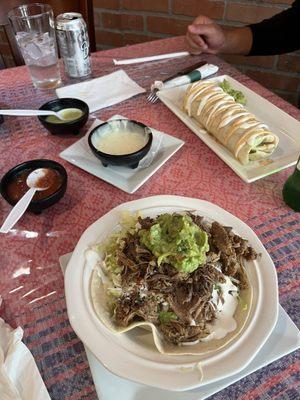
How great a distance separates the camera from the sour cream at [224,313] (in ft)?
1.93

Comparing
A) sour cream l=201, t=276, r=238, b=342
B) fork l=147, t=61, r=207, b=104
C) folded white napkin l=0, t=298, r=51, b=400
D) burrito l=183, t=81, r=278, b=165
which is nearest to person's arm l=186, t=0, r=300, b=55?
fork l=147, t=61, r=207, b=104

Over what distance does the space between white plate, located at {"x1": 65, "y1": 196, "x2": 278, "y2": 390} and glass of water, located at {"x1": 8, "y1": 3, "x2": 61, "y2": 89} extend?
0.87m

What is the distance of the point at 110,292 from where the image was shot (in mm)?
632

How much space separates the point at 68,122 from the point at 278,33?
1.02 metres

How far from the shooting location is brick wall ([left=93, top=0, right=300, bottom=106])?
1.89 meters

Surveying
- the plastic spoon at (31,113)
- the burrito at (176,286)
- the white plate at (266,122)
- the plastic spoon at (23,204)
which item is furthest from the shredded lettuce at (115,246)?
the plastic spoon at (31,113)

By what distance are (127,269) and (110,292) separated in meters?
0.05

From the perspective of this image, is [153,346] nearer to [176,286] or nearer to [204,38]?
[176,286]

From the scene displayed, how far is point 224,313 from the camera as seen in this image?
615 mm

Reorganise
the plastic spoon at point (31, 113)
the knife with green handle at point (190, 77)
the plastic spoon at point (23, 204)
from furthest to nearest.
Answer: the knife with green handle at point (190, 77), the plastic spoon at point (31, 113), the plastic spoon at point (23, 204)

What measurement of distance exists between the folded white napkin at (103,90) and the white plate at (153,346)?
69 cm

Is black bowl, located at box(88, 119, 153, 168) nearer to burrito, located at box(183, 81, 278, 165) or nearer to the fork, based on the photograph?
burrito, located at box(183, 81, 278, 165)

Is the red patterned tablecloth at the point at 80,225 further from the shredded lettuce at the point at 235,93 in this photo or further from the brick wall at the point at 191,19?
the brick wall at the point at 191,19

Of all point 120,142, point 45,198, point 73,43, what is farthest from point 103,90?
point 45,198
